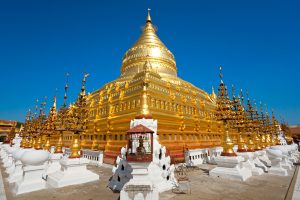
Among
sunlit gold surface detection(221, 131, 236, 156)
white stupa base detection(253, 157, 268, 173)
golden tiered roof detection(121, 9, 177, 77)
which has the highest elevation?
golden tiered roof detection(121, 9, 177, 77)

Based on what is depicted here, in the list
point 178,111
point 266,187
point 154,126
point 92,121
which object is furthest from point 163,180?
point 92,121

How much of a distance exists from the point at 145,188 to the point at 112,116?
16.1 metres

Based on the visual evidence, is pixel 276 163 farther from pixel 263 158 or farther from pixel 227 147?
pixel 227 147

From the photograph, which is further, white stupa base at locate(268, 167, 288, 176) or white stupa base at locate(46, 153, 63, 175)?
white stupa base at locate(46, 153, 63, 175)

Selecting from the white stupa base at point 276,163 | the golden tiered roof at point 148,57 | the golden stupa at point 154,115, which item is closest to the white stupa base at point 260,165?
the white stupa base at point 276,163

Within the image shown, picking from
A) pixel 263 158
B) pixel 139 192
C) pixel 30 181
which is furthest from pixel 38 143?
pixel 263 158

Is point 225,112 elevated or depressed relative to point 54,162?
elevated

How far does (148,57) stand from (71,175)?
26.0 meters

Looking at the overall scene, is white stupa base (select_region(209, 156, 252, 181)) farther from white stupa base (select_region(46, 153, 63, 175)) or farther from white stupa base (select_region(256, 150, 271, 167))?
white stupa base (select_region(46, 153, 63, 175))

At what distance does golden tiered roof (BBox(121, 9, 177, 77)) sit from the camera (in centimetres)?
3397

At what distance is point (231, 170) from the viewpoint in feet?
41.1

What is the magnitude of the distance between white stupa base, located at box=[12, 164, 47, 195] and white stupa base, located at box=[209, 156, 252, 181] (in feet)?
38.1

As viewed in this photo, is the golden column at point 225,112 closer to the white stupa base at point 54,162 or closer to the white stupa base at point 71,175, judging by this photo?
the white stupa base at point 71,175

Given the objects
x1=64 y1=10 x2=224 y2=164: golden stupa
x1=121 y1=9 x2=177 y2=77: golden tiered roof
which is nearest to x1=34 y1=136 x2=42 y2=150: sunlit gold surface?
x1=64 y1=10 x2=224 y2=164: golden stupa
